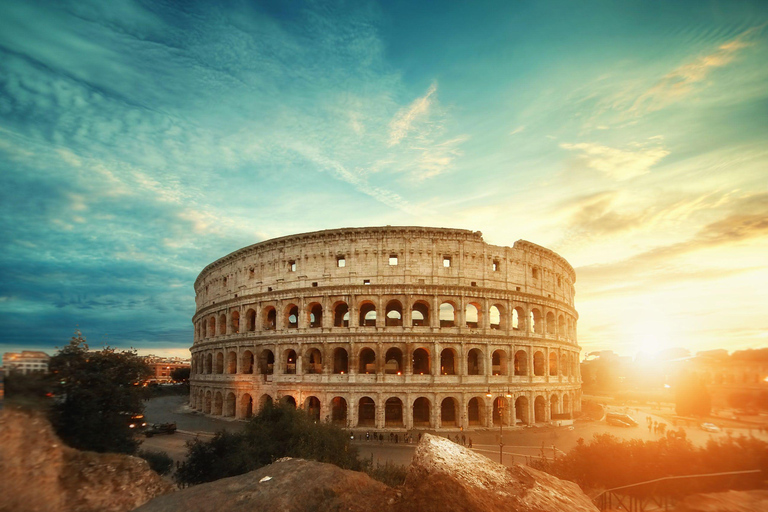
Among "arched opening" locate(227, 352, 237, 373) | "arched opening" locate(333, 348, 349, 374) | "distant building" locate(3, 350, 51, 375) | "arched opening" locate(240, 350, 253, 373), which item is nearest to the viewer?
"distant building" locate(3, 350, 51, 375)

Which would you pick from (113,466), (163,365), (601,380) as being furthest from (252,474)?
(163,365)

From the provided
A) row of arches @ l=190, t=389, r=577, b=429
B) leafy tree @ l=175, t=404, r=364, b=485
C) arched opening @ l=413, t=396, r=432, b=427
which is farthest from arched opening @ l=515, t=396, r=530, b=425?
leafy tree @ l=175, t=404, r=364, b=485

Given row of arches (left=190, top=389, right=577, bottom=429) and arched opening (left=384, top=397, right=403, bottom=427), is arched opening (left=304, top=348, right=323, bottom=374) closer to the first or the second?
row of arches (left=190, top=389, right=577, bottom=429)

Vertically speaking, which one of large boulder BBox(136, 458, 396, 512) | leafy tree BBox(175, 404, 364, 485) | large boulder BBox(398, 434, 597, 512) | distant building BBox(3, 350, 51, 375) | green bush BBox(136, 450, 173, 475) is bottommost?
green bush BBox(136, 450, 173, 475)

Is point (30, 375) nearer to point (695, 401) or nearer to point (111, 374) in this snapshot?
point (111, 374)

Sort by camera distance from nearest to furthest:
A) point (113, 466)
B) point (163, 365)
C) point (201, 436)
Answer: point (113, 466) < point (201, 436) < point (163, 365)

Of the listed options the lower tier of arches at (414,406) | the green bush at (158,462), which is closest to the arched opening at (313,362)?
the lower tier of arches at (414,406)
